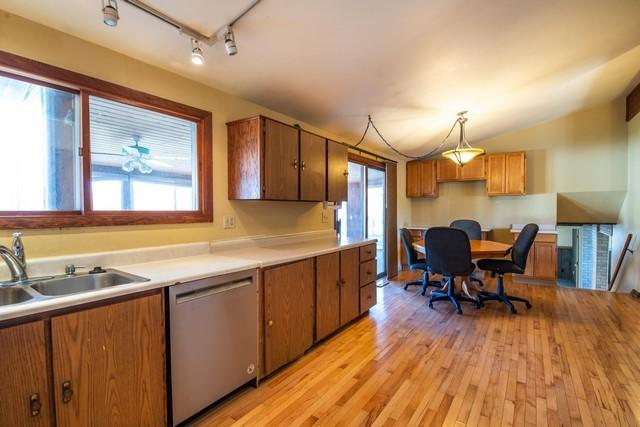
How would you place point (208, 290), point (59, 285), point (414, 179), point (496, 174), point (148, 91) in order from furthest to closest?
point (414, 179), point (496, 174), point (148, 91), point (208, 290), point (59, 285)

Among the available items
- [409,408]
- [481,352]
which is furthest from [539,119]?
[409,408]

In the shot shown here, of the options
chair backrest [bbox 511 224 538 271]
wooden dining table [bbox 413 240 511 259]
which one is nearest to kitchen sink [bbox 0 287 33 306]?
wooden dining table [bbox 413 240 511 259]

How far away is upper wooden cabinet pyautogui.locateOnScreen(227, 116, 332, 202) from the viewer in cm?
239

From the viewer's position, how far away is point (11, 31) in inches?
59.7

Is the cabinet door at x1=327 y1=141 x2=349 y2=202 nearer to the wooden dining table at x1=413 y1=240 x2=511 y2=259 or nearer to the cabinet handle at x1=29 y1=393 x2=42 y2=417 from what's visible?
the wooden dining table at x1=413 y1=240 x2=511 y2=259

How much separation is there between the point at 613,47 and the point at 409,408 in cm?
391

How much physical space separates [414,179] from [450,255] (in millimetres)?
2867

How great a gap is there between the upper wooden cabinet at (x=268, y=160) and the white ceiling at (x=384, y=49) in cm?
38

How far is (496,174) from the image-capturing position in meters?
5.29

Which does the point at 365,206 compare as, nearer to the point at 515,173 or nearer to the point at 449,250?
the point at 449,250

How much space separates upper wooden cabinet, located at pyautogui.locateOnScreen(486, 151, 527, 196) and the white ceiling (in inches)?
54.7

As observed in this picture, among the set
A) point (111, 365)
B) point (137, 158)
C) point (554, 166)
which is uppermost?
point (554, 166)

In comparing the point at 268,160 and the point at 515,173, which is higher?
the point at 515,173

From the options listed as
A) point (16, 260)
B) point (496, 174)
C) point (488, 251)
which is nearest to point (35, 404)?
point (16, 260)
